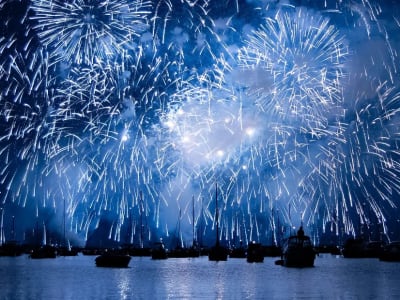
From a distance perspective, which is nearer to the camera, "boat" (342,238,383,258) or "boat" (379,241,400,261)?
"boat" (379,241,400,261)

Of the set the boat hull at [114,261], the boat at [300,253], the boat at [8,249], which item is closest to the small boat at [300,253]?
the boat at [300,253]

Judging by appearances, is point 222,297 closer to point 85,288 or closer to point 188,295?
point 188,295

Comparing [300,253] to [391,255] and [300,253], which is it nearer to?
[300,253]

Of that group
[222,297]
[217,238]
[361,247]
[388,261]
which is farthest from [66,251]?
[222,297]

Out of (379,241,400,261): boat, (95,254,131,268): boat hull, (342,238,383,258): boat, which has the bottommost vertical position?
(95,254,131,268): boat hull

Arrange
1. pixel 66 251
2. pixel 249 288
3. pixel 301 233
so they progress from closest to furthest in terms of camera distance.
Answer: pixel 249 288 → pixel 301 233 → pixel 66 251

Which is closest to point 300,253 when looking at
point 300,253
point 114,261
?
point 300,253

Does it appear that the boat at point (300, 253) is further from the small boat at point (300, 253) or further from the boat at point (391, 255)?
the boat at point (391, 255)

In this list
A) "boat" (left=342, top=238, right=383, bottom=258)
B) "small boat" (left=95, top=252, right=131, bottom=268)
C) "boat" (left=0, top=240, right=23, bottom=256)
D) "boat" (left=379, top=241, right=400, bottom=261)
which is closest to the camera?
"small boat" (left=95, top=252, right=131, bottom=268)

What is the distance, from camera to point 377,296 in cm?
3912

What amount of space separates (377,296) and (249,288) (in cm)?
1115

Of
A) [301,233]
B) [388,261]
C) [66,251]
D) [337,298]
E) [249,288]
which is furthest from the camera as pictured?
[66,251]

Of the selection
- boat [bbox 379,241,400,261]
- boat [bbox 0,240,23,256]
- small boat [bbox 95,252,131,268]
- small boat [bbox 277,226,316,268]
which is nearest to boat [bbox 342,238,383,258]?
boat [bbox 379,241,400,261]

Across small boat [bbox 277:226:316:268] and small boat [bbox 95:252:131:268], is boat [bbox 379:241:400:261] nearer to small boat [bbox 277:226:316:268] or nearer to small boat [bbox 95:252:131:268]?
small boat [bbox 277:226:316:268]
